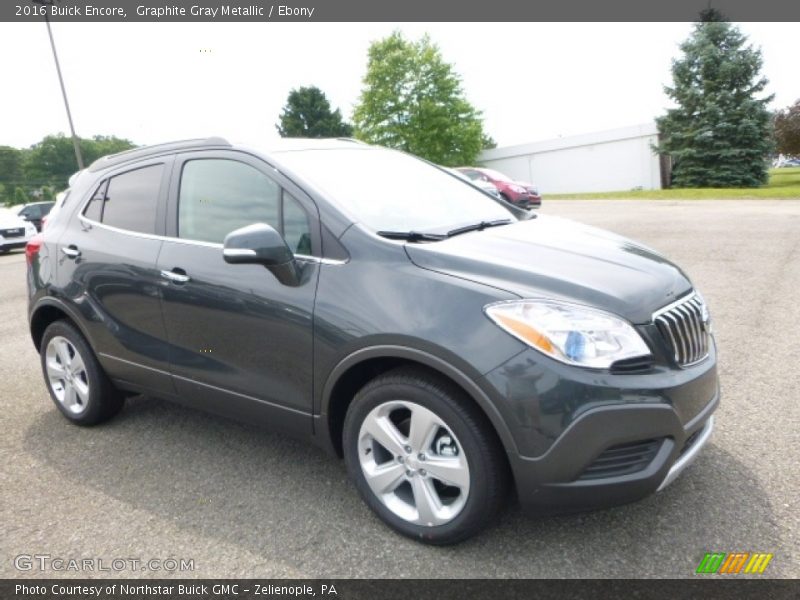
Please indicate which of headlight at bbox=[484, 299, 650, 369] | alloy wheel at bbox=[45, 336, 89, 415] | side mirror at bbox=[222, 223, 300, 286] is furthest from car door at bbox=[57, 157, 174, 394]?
headlight at bbox=[484, 299, 650, 369]

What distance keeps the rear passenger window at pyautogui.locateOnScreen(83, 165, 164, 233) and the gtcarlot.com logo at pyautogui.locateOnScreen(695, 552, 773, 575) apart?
3.19 metres

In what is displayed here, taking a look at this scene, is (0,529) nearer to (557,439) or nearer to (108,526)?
(108,526)

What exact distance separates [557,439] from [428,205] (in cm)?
155

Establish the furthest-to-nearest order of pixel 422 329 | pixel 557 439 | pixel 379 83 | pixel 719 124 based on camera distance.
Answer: pixel 379 83 → pixel 719 124 → pixel 422 329 → pixel 557 439

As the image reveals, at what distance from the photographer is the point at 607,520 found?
9.31 feet

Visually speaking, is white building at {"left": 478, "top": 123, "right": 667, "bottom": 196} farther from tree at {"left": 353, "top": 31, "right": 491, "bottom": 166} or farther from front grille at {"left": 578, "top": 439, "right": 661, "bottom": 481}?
front grille at {"left": 578, "top": 439, "right": 661, "bottom": 481}

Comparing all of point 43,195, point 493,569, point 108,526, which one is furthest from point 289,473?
point 43,195

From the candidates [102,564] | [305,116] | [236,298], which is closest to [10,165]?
[305,116]

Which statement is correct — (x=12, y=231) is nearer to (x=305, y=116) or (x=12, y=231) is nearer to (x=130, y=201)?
(x=130, y=201)

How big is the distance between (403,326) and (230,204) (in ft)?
4.36

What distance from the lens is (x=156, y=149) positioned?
3.86 m

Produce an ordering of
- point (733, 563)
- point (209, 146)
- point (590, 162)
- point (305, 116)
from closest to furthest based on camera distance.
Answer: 1. point (733, 563)
2. point (209, 146)
3. point (590, 162)
4. point (305, 116)

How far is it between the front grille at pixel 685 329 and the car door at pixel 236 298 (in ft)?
4.89

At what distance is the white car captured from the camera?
1719 cm
